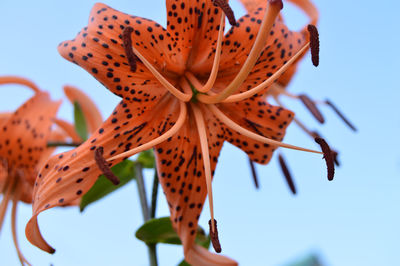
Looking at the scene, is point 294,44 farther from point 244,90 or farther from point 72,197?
point 72,197

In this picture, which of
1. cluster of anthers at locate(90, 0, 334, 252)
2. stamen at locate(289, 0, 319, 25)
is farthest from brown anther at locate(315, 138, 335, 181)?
stamen at locate(289, 0, 319, 25)

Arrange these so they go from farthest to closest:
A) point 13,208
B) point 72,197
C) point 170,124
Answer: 1. point 13,208
2. point 170,124
3. point 72,197

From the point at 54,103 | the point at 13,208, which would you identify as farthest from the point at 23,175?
the point at 54,103

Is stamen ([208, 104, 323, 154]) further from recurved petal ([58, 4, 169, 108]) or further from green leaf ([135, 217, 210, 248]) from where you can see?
green leaf ([135, 217, 210, 248])

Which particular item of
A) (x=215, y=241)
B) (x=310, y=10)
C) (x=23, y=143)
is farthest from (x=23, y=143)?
(x=310, y=10)

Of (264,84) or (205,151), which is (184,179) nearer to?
(205,151)

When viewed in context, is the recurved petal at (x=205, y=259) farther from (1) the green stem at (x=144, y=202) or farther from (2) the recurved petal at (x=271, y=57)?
(2) the recurved petal at (x=271, y=57)
